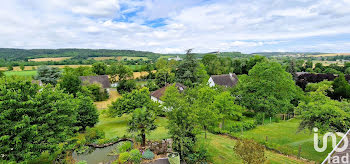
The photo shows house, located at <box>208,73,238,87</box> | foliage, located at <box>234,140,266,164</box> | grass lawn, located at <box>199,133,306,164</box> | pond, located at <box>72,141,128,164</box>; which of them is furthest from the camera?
house, located at <box>208,73,238,87</box>

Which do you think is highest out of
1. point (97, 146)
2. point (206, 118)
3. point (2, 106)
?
point (2, 106)

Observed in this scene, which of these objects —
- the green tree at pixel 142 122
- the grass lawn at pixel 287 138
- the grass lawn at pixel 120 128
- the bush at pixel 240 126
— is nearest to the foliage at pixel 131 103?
the grass lawn at pixel 120 128

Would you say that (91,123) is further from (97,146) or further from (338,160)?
(338,160)

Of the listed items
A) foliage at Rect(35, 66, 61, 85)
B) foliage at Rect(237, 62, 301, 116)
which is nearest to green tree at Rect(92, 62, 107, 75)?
foliage at Rect(35, 66, 61, 85)

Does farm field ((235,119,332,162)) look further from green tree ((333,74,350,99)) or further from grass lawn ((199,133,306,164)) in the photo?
green tree ((333,74,350,99))

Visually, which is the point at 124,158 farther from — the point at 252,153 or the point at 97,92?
the point at 97,92

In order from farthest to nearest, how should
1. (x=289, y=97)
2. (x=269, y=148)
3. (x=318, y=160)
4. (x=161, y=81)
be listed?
(x=161, y=81) < (x=289, y=97) < (x=269, y=148) < (x=318, y=160)

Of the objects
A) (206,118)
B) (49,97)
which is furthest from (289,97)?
(49,97)
